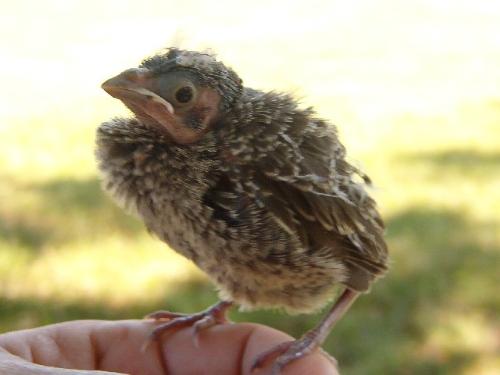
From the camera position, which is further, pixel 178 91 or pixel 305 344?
pixel 305 344

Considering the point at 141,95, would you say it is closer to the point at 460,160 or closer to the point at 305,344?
the point at 305,344

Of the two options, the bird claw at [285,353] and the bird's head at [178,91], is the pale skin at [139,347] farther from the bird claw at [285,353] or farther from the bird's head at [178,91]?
the bird's head at [178,91]

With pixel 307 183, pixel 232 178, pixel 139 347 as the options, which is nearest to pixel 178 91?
pixel 232 178

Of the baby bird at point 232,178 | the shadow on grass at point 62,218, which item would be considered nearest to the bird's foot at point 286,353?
the baby bird at point 232,178

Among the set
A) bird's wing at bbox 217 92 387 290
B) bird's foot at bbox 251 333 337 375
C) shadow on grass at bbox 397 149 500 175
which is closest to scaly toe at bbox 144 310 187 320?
bird's foot at bbox 251 333 337 375

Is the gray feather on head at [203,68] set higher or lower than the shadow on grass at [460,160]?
lower
